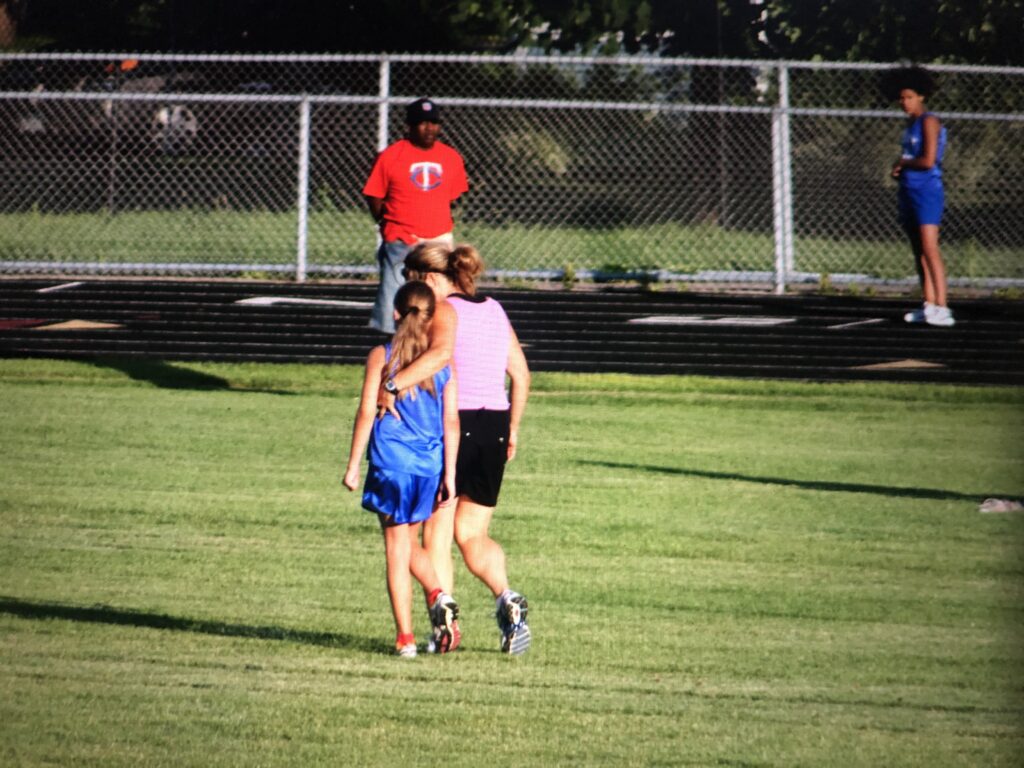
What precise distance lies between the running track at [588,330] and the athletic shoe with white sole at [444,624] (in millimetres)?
8019

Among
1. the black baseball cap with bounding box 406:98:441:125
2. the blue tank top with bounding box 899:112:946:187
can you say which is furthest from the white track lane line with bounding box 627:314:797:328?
the black baseball cap with bounding box 406:98:441:125

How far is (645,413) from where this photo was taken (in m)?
12.9

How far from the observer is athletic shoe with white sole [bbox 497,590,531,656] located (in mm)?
6188

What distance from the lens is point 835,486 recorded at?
1010 centimetres

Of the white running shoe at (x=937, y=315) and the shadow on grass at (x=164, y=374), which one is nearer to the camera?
the shadow on grass at (x=164, y=374)

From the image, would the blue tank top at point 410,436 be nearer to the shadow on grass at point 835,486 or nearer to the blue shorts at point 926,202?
the shadow on grass at point 835,486

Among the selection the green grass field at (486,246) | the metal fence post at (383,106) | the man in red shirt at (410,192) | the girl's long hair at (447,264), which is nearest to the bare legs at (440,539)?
the girl's long hair at (447,264)

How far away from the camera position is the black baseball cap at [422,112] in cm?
1140

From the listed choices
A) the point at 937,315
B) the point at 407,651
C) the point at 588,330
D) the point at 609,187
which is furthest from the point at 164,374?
the point at 609,187

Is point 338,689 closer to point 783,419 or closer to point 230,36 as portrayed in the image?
point 783,419

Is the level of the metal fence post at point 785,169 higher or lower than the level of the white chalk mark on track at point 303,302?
higher

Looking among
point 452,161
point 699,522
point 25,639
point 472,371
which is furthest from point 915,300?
point 25,639

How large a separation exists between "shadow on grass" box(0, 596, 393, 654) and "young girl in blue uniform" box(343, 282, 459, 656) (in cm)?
23

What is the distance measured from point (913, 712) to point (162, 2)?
27557 millimetres
